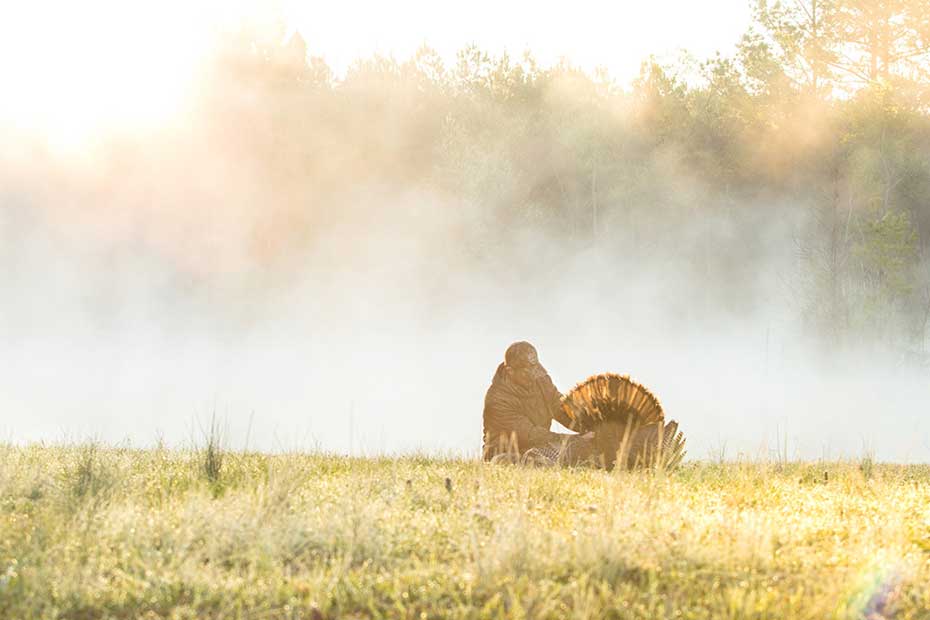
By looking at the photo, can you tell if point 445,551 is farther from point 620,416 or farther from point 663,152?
point 663,152

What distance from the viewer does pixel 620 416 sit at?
11.0 meters

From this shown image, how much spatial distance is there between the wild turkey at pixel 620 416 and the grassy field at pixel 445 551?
2086 millimetres

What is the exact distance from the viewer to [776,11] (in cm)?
3222

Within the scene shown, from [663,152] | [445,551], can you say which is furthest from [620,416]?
[663,152]

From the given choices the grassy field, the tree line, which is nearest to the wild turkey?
the grassy field

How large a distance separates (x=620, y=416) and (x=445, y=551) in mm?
5058

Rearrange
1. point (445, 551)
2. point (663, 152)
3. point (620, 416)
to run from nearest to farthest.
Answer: point (445, 551) → point (620, 416) → point (663, 152)

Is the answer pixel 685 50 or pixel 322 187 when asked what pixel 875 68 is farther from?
pixel 322 187

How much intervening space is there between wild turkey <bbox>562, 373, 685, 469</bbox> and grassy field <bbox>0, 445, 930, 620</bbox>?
209cm

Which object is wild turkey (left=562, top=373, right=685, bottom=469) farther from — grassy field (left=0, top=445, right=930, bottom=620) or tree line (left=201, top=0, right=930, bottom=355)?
tree line (left=201, top=0, right=930, bottom=355)

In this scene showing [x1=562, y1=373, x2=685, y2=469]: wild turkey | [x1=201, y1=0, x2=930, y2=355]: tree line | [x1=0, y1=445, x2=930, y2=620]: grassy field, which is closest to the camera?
[x1=0, y1=445, x2=930, y2=620]: grassy field

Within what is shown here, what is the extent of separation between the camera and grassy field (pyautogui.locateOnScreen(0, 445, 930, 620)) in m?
5.39

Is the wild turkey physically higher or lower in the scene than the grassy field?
higher

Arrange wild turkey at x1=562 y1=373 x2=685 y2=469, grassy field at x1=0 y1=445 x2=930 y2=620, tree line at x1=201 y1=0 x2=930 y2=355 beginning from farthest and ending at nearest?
tree line at x1=201 y1=0 x2=930 y2=355
wild turkey at x1=562 y1=373 x2=685 y2=469
grassy field at x1=0 y1=445 x2=930 y2=620
